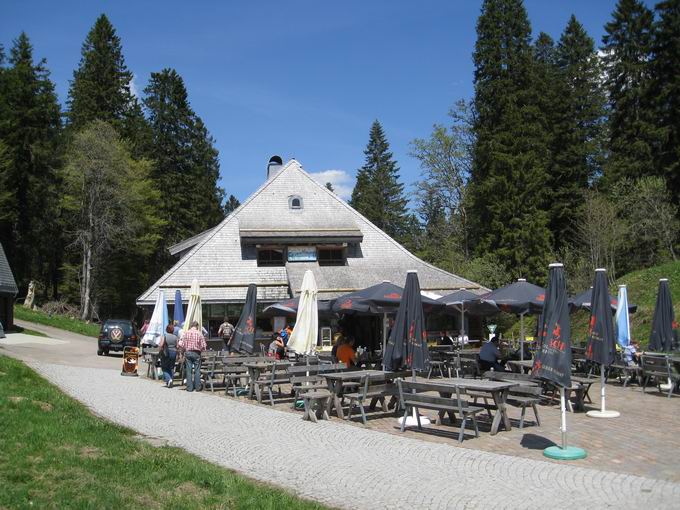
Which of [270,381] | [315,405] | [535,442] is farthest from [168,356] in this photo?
[535,442]

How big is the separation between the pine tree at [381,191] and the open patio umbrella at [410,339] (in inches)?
2204

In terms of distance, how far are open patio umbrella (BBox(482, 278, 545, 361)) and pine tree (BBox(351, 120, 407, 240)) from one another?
50.3 meters

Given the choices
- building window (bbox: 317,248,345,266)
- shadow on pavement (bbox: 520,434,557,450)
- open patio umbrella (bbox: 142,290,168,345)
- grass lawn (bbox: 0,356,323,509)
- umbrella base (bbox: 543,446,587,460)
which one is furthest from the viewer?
building window (bbox: 317,248,345,266)

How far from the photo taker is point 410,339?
1180cm

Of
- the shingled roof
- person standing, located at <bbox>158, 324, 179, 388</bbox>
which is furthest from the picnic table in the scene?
the shingled roof

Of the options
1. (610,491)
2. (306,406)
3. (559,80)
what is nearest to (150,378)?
(306,406)

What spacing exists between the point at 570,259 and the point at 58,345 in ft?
90.2

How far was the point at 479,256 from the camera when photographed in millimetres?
42875

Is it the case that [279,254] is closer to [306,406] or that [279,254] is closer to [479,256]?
[479,256]

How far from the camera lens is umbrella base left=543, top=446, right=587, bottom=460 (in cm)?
855

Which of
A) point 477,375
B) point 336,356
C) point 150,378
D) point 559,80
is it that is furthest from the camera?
point 559,80

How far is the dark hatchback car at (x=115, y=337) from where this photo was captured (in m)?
27.0

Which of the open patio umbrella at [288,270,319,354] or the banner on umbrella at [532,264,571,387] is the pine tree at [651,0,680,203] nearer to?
the open patio umbrella at [288,270,319,354]

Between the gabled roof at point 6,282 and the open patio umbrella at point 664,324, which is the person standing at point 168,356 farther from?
the gabled roof at point 6,282
